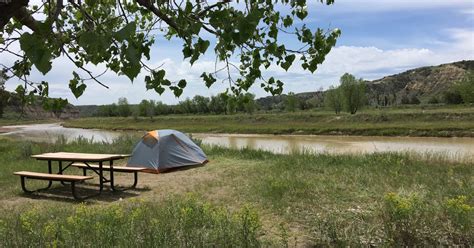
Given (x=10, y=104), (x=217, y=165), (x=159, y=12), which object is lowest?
(x=217, y=165)

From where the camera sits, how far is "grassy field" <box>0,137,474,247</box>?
415 cm

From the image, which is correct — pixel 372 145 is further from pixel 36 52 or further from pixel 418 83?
pixel 418 83

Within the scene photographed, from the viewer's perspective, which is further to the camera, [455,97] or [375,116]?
[455,97]

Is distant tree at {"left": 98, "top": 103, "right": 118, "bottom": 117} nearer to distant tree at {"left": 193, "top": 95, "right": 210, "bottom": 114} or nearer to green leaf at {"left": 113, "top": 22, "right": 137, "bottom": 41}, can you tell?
distant tree at {"left": 193, "top": 95, "right": 210, "bottom": 114}

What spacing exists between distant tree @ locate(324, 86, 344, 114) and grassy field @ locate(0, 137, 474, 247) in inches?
2084

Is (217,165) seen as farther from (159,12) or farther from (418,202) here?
(159,12)

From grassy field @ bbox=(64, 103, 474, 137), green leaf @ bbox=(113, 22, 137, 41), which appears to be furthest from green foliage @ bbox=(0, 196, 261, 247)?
grassy field @ bbox=(64, 103, 474, 137)

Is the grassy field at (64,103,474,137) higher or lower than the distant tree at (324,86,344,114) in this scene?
lower

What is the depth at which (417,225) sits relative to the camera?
14.6ft

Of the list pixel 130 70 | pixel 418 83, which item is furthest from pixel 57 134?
pixel 418 83

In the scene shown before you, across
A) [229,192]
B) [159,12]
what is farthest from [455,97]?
[159,12]

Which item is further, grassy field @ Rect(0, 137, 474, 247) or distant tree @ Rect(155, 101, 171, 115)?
distant tree @ Rect(155, 101, 171, 115)

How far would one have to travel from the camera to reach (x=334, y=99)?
66.0 metres

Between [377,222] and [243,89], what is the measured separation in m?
2.31
